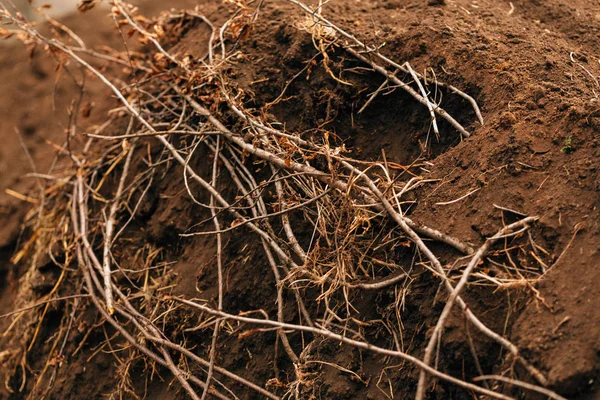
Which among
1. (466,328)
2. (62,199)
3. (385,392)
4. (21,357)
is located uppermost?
(466,328)

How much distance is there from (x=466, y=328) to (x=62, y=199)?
2.44m

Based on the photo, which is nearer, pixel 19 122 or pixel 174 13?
pixel 174 13

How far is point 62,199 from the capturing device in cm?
359

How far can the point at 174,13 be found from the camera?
3.86 m

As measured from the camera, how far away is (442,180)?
2.45 meters

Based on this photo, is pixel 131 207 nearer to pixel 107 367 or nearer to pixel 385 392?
pixel 107 367

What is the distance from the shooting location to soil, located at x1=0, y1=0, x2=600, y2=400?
6.71 ft

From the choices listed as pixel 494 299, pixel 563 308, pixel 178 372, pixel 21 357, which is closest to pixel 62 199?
pixel 21 357

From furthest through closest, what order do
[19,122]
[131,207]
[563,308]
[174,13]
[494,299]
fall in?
1. [19,122]
2. [174,13]
3. [131,207]
4. [494,299]
5. [563,308]

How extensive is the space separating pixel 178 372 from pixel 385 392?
801mm

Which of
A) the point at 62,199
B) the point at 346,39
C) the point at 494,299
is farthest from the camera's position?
the point at 62,199

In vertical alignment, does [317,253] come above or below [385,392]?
above

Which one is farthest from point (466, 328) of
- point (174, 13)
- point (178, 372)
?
point (174, 13)

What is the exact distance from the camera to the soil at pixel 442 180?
6.71ft
